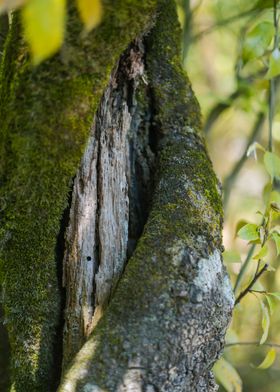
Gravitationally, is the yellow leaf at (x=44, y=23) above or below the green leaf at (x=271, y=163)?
above

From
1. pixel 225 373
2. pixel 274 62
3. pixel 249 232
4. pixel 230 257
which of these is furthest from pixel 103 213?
pixel 225 373

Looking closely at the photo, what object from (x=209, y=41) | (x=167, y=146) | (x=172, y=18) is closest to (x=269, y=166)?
(x=167, y=146)

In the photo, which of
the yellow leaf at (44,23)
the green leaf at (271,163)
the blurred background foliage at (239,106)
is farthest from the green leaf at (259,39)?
the yellow leaf at (44,23)

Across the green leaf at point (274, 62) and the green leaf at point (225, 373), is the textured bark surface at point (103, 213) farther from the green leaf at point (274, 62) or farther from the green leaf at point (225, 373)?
the green leaf at point (225, 373)

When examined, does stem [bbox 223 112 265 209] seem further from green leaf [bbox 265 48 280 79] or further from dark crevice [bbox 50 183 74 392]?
dark crevice [bbox 50 183 74 392]

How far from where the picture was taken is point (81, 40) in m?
1.47

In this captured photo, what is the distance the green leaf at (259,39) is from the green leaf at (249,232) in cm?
56

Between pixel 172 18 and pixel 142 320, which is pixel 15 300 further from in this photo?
pixel 172 18

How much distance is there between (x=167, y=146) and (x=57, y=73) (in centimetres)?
53

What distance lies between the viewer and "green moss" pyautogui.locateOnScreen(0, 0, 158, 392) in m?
1.47

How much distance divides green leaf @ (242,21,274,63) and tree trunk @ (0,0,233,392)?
238 mm

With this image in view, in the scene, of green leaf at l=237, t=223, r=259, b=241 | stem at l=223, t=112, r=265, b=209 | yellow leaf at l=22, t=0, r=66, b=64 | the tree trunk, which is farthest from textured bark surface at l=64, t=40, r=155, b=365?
stem at l=223, t=112, r=265, b=209

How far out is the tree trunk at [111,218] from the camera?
1492mm

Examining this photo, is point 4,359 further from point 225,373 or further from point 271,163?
point 271,163
